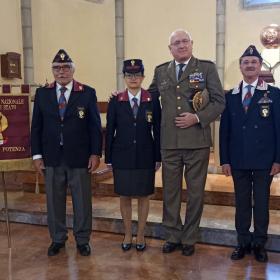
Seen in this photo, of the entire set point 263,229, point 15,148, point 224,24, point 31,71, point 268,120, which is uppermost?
point 224,24

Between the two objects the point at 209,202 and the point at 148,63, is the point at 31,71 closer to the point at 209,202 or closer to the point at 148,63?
the point at 148,63

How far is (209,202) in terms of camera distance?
426cm

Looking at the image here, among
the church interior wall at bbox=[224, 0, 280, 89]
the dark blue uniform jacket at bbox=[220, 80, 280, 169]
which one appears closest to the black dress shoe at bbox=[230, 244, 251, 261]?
the dark blue uniform jacket at bbox=[220, 80, 280, 169]

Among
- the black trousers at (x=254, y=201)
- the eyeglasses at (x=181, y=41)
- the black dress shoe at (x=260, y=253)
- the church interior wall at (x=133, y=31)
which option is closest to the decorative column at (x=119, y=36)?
the church interior wall at (x=133, y=31)

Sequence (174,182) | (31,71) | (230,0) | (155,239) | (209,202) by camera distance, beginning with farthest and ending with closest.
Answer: (230,0) < (31,71) < (209,202) < (155,239) < (174,182)

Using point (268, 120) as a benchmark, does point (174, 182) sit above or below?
below

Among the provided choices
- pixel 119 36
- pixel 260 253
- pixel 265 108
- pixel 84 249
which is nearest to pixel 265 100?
pixel 265 108

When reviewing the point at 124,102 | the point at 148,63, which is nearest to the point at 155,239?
the point at 124,102

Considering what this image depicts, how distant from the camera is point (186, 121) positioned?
3.07 m

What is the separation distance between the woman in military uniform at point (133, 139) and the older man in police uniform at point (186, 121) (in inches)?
3.8

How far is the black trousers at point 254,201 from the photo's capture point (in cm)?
302

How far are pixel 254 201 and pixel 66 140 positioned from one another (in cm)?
145

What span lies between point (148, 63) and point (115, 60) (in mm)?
602

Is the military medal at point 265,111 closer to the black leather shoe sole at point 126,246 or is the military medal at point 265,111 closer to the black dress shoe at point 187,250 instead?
the black dress shoe at point 187,250
